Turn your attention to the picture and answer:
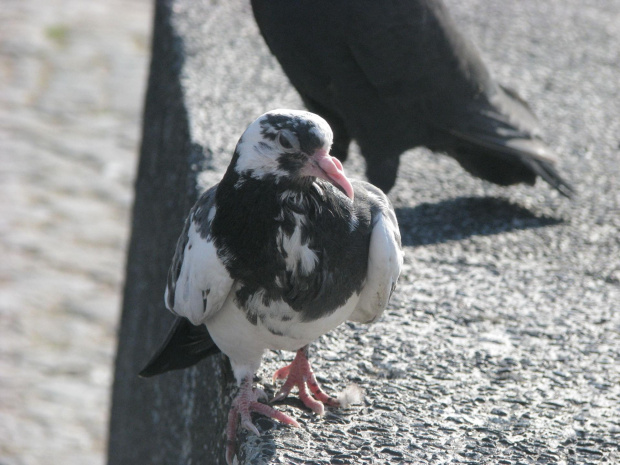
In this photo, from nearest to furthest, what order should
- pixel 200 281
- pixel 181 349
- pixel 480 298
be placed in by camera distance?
pixel 200 281 → pixel 181 349 → pixel 480 298

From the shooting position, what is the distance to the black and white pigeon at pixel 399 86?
374cm

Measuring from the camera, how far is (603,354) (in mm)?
2912

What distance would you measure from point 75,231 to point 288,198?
5.41 metres

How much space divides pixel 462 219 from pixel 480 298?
78 centimetres

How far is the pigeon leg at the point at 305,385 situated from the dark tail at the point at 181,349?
322 mm

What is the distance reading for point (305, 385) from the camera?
259cm

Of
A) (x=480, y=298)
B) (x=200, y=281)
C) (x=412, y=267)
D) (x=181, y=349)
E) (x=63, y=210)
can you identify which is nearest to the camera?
(x=200, y=281)

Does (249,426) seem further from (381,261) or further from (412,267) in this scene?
(412,267)

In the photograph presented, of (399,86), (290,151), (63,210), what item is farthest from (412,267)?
(63,210)

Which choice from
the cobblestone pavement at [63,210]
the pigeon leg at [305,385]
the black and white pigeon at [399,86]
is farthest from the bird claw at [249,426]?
the cobblestone pavement at [63,210]

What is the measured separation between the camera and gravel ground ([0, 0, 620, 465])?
8.33 feet

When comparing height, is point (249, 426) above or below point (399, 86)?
below

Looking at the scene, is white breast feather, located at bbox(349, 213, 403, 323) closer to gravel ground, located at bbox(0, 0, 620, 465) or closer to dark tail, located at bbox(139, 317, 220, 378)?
gravel ground, located at bbox(0, 0, 620, 465)

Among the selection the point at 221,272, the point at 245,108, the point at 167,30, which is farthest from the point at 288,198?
the point at 167,30
